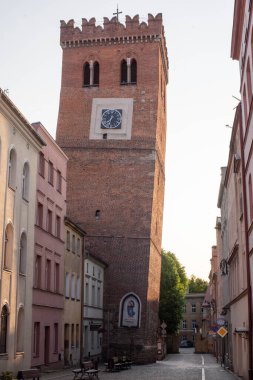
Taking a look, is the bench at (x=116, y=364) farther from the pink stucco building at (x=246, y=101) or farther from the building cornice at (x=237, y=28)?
the building cornice at (x=237, y=28)

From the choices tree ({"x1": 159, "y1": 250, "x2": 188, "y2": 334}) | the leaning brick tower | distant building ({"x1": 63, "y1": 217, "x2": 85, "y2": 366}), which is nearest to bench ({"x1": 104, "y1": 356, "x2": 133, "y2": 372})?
distant building ({"x1": 63, "y1": 217, "x2": 85, "y2": 366})

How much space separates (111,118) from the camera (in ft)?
164

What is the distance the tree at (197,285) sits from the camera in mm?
138938

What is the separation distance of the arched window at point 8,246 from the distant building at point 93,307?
15.9m

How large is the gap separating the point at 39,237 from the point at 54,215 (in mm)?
3370

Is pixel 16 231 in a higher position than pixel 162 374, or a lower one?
higher

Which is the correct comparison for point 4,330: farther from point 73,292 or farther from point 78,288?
point 78,288

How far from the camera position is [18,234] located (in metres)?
26.1

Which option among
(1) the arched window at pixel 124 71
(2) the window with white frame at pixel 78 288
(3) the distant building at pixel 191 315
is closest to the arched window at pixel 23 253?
(2) the window with white frame at pixel 78 288

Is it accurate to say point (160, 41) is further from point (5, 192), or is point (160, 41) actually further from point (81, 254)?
point (5, 192)

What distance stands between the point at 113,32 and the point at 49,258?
90.5 ft

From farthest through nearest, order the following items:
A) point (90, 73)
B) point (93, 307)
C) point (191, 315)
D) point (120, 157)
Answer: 1. point (191, 315)
2. point (90, 73)
3. point (120, 157)
4. point (93, 307)

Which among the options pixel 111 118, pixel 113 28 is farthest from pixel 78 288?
pixel 113 28

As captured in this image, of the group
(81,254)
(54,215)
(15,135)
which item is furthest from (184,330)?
(15,135)
